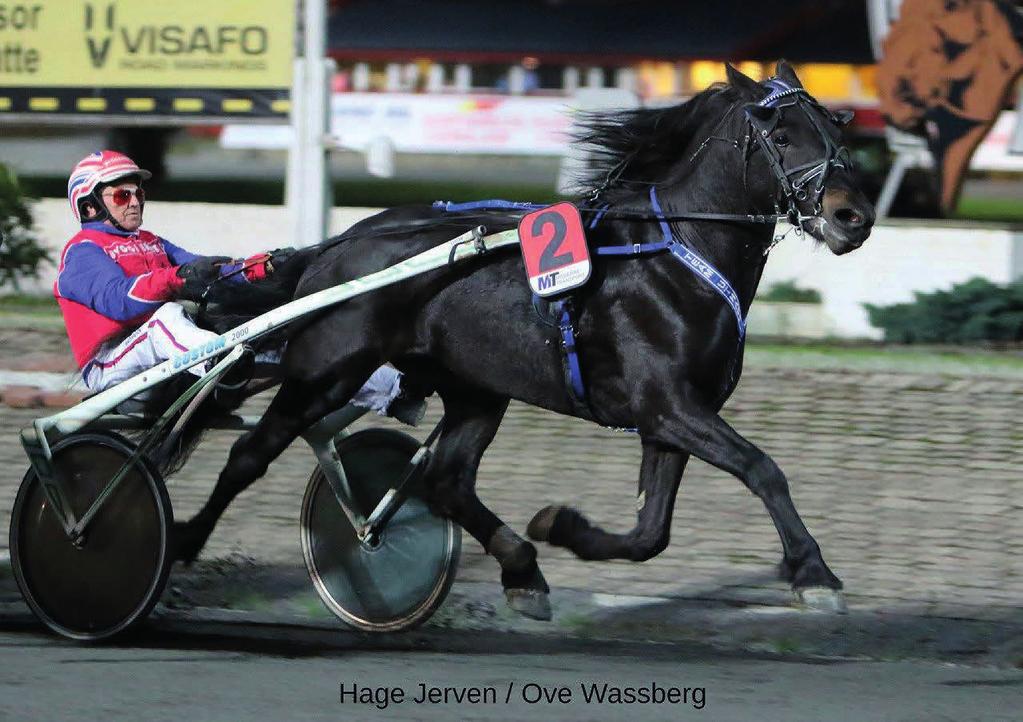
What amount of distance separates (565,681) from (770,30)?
21.4m

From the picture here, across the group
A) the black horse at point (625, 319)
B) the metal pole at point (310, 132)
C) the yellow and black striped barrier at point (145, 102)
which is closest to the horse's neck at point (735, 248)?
the black horse at point (625, 319)

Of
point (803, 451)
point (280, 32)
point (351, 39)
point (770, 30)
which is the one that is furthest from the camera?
point (351, 39)

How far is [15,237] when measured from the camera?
14.2 metres

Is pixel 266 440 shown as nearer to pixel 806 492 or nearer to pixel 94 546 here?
pixel 94 546

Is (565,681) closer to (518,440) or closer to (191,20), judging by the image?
(518,440)

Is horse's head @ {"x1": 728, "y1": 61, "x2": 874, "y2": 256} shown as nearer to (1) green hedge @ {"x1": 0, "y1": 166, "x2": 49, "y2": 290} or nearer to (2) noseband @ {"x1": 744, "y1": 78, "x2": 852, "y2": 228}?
(2) noseband @ {"x1": 744, "y1": 78, "x2": 852, "y2": 228}

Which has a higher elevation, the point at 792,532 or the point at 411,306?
the point at 411,306

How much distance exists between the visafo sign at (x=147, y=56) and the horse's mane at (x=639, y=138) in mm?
7995

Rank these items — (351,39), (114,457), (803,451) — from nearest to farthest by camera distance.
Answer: (114,457), (803,451), (351,39)

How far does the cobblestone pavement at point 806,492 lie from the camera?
680 centimetres

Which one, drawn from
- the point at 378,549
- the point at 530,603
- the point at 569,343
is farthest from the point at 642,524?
Result: the point at 378,549

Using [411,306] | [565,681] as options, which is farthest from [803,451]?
[565,681]

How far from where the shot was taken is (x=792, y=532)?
526 cm

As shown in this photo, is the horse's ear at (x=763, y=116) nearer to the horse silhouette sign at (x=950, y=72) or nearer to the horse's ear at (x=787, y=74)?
the horse's ear at (x=787, y=74)
